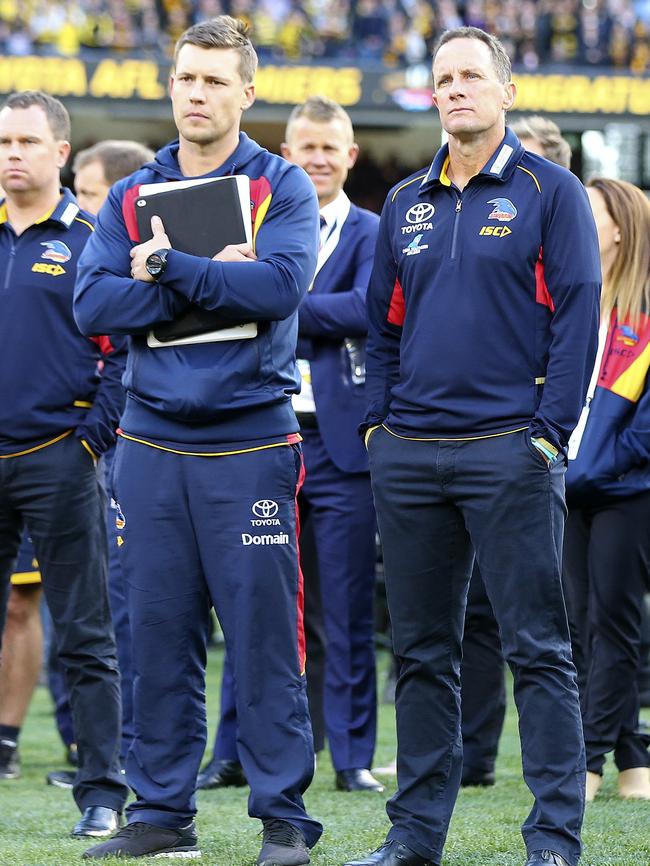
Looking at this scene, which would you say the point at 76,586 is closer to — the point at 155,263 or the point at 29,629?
the point at 155,263

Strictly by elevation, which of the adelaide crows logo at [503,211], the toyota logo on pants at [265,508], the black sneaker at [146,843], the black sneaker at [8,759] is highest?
the adelaide crows logo at [503,211]

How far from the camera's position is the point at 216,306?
394 cm

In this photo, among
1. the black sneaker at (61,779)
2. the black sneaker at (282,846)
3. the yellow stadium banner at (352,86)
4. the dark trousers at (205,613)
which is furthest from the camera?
the yellow stadium banner at (352,86)

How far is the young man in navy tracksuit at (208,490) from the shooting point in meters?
4.00

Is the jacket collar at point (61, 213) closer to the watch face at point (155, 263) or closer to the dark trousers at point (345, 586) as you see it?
the watch face at point (155, 263)

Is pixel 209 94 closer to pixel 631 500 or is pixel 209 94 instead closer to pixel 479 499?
pixel 479 499

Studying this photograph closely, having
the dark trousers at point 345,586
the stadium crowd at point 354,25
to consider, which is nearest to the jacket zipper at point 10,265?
the dark trousers at point 345,586

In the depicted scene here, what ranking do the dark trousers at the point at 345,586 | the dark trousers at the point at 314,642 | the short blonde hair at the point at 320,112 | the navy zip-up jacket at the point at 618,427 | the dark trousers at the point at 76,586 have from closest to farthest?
the dark trousers at the point at 76,586 → the navy zip-up jacket at the point at 618,427 → the dark trousers at the point at 345,586 → the short blonde hair at the point at 320,112 → the dark trousers at the point at 314,642

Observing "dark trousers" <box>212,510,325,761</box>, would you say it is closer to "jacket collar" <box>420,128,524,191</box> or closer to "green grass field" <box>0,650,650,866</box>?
"green grass field" <box>0,650,650,866</box>

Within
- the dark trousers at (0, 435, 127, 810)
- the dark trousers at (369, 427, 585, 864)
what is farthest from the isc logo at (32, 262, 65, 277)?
the dark trousers at (369, 427, 585, 864)

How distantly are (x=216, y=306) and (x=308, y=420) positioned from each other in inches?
72.0

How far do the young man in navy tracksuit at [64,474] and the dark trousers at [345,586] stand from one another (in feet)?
3.59

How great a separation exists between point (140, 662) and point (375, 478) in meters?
0.86

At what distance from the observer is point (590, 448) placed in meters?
5.26
